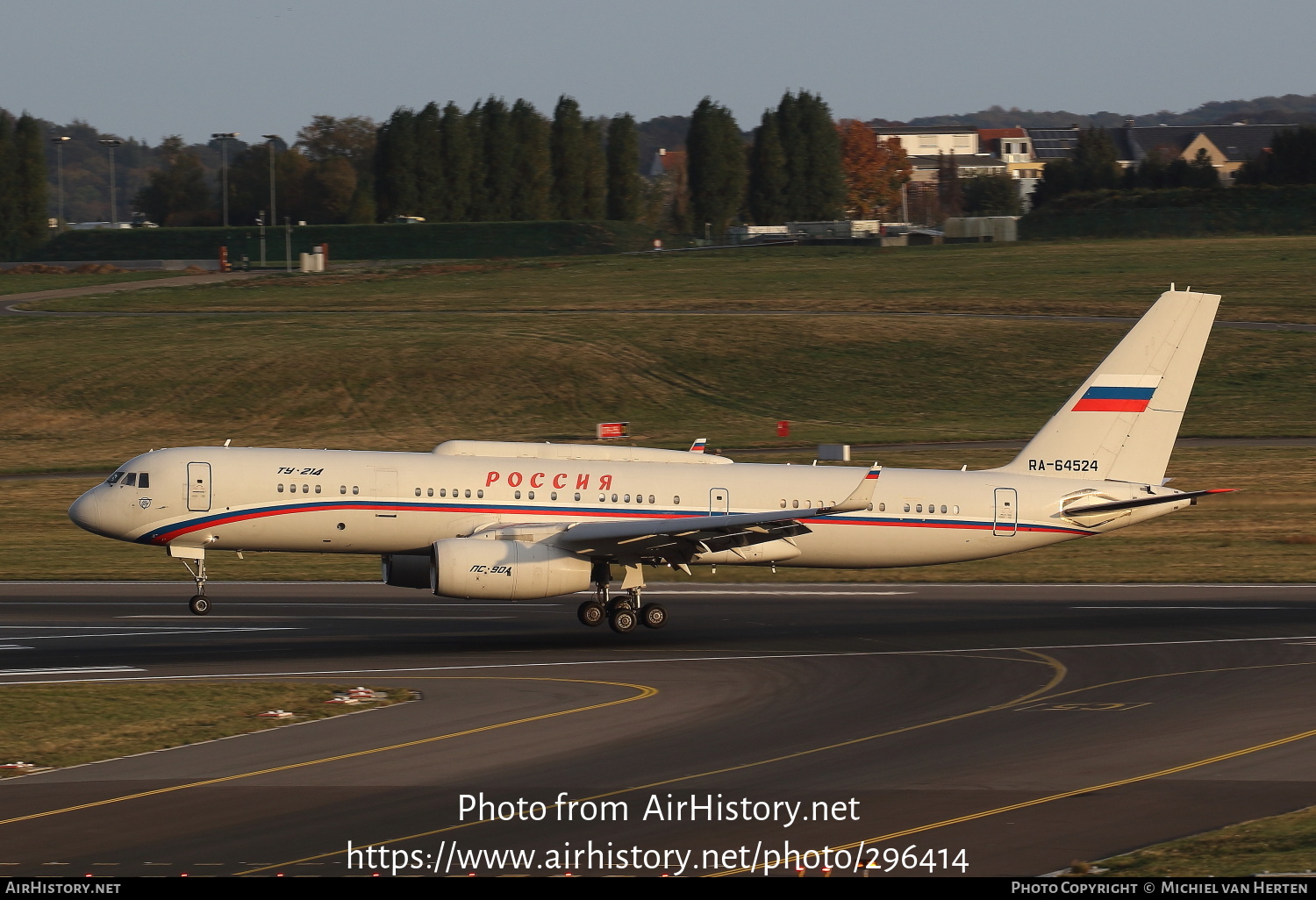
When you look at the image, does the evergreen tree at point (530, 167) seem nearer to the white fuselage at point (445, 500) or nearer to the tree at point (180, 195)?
the tree at point (180, 195)

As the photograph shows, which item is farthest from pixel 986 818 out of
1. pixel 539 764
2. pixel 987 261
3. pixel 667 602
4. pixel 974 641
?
pixel 987 261

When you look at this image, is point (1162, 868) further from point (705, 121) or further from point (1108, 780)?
point (705, 121)

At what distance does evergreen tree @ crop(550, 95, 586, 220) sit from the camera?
160 m

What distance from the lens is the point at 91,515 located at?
1314 inches

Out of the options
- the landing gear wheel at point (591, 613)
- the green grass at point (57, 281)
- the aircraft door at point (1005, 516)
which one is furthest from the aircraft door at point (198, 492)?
the green grass at point (57, 281)

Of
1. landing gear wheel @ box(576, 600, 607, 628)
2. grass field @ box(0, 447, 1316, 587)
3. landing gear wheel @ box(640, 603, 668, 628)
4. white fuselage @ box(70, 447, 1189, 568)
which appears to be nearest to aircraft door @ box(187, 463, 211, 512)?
white fuselage @ box(70, 447, 1189, 568)

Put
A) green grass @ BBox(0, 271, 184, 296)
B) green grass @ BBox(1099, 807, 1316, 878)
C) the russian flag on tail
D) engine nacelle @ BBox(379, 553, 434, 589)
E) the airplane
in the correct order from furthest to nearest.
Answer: green grass @ BBox(0, 271, 184, 296), the russian flag on tail, engine nacelle @ BBox(379, 553, 434, 589), the airplane, green grass @ BBox(1099, 807, 1316, 878)

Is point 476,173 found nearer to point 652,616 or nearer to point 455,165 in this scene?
point 455,165

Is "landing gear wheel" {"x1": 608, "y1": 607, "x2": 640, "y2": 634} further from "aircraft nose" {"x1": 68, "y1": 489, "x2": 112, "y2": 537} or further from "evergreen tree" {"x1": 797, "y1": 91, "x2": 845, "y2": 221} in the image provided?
"evergreen tree" {"x1": 797, "y1": 91, "x2": 845, "y2": 221}

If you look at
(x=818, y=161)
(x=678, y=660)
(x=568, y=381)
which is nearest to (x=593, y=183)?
(x=818, y=161)

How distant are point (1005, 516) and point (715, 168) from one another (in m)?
127

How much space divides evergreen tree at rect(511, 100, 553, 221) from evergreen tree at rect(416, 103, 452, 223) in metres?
7.45

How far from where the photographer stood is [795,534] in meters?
33.3
